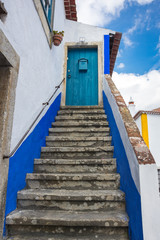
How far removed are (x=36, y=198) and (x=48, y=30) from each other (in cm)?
290

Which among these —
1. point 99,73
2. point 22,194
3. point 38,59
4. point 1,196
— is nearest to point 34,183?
point 22,194

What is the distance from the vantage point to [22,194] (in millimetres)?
1928

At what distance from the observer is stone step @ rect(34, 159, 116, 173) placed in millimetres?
2373

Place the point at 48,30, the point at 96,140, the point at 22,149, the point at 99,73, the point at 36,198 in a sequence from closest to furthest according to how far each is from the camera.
Result: the point at 36,198 < the point at 22,149 < the point at 96,140 < the point at 48,30 < the point at 99,73

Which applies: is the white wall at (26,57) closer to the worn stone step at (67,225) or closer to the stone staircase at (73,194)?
the stone staircase at (73,194)

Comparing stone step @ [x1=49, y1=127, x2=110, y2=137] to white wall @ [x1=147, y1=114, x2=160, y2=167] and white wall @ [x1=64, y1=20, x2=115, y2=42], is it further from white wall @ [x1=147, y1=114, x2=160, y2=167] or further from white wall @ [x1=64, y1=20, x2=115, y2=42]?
white wall @ [x1=147, y1=114, x2=160, y2=167]

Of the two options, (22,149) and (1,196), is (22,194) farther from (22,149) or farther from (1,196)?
(22,149)

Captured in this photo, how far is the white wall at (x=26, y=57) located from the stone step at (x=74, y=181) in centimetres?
64

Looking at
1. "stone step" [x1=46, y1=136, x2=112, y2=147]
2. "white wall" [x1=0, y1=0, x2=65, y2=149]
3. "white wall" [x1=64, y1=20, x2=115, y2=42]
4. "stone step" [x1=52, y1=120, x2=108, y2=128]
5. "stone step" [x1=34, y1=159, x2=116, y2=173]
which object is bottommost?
"stone step" [x1=34, y1=159, x2=116, y2=173]

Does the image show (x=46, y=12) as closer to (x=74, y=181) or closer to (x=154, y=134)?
(x=74, y=181)

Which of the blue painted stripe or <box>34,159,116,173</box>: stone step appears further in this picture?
the blue painted stripe

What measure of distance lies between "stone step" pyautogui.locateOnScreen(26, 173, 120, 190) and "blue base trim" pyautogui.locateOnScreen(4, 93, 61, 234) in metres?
0.16

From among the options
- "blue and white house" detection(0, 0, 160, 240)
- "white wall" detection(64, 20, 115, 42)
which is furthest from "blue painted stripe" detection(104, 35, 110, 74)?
"blue and white house" detection(0, 0, 160, 240)

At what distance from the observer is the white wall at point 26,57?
181cm
